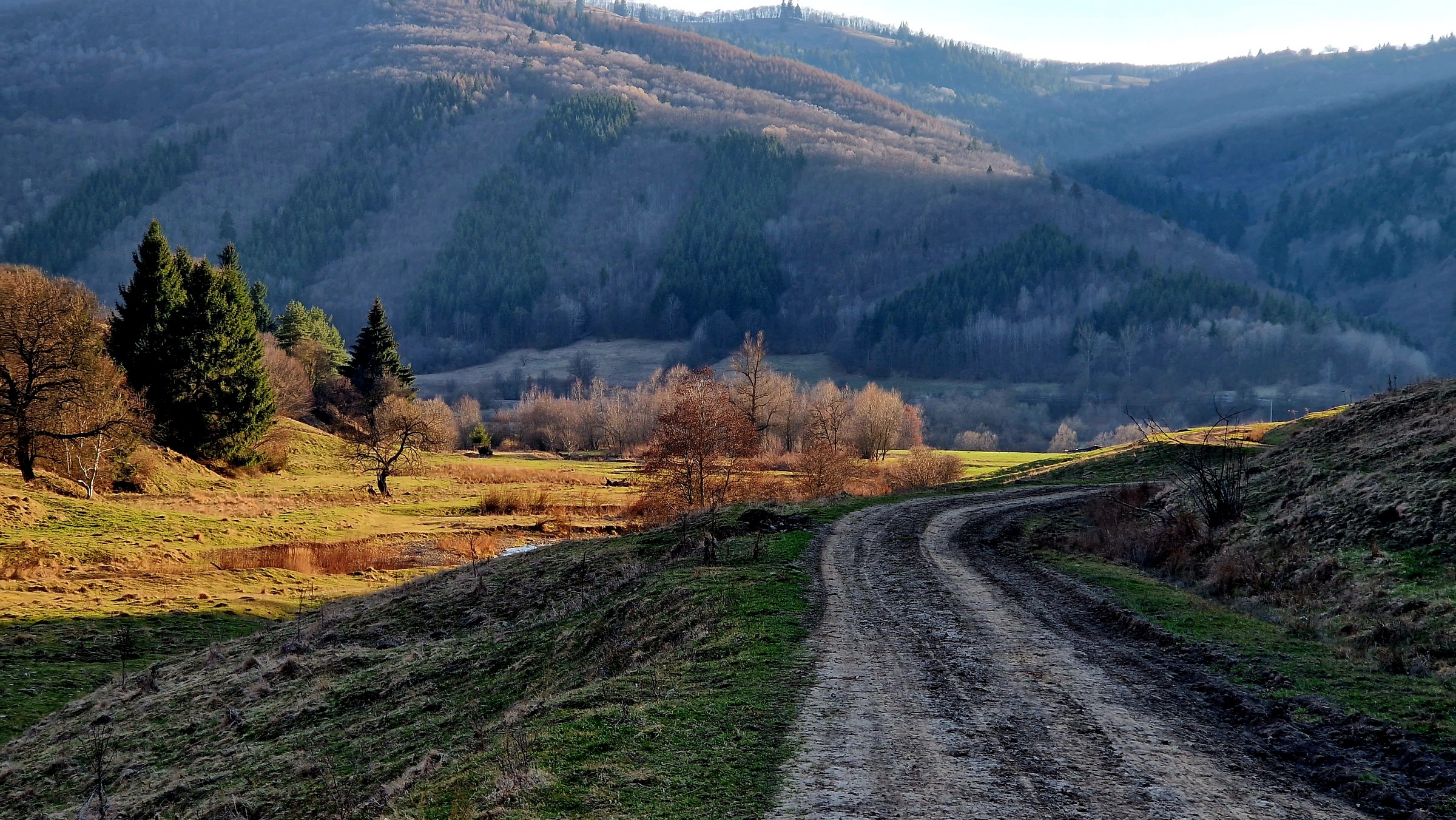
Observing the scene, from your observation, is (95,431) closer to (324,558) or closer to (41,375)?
(41,375)

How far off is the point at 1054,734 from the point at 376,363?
110 meters

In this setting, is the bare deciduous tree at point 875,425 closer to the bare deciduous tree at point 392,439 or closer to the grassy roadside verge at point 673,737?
the bare deciduous tree at point 392,439

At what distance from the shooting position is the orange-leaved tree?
47.5 metres

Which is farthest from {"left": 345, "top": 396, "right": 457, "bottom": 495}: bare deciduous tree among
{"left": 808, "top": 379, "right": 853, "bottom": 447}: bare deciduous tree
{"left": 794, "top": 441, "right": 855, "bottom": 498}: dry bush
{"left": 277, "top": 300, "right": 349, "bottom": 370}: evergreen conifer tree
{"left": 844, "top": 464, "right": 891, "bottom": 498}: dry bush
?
{"left": 844, "top": 464, "right": 891, "bottom": 498}: dry bush

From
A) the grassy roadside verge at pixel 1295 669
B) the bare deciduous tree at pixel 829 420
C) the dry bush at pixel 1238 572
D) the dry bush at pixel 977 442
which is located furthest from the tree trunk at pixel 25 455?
the dry bush at pixel 977 442

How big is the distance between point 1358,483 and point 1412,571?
7.20m

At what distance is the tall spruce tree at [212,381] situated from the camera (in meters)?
70.9

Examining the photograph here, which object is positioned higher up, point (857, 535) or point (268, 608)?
point (857, 535)

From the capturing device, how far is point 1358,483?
1026 inches

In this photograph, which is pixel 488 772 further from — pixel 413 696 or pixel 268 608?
pixel 268 608

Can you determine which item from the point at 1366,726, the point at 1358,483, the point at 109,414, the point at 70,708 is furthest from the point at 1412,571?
the point at 109,414

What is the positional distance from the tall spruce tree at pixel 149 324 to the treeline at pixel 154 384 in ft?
0.30

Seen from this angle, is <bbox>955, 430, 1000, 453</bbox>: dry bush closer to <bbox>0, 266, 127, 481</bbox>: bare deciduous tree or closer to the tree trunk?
<bbox>0, 266, 127, 481</bbox>: bare deciduous tree

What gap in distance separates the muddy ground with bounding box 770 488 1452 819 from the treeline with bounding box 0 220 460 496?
177 ft
